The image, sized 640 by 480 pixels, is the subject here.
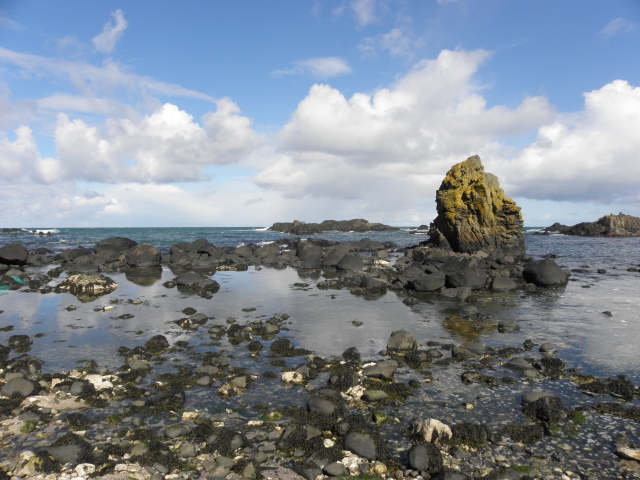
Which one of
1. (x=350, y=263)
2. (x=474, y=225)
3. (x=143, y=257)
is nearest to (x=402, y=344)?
(x=350, y=263)

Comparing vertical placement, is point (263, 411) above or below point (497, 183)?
below

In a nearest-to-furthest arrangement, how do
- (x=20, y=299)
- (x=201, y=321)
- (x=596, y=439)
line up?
(x=596, y=439), (x=201, y=321), (x=20, y=299)

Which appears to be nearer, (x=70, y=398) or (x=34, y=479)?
(x=34, y=479)

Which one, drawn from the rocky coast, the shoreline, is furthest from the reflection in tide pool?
the shoreline

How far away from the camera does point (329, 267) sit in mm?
38562

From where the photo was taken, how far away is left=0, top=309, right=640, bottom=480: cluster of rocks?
6.75m

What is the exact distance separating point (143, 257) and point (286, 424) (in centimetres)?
3424

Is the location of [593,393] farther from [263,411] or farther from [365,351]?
[263,411]

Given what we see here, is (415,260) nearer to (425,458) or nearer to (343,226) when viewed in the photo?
(425,458)

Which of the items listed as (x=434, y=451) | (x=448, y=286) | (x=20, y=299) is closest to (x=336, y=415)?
(x=434, y=451)

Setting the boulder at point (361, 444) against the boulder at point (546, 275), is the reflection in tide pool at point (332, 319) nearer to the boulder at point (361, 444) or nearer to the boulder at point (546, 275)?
the boulder at point (546, 275)

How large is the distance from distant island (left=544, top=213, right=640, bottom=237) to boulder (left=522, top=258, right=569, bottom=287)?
90008 mm

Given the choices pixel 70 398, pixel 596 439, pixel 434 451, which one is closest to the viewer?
pixel 434 451

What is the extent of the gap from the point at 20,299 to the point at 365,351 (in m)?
19.3
